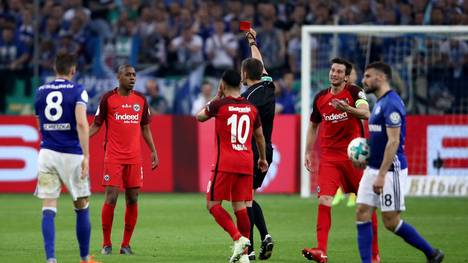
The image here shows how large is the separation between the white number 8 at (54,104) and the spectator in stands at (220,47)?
14.6 metres

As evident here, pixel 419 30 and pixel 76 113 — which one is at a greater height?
pixel 419 30

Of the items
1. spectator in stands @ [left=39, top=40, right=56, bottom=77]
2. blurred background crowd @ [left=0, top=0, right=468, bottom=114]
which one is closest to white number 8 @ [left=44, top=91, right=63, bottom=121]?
blurred background crowd @ [left=0, top=0, right=468, bottom=114]

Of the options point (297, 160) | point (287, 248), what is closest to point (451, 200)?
point (297, 160)

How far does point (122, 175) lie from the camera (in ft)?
45.5

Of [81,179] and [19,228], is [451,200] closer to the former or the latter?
[19,228]

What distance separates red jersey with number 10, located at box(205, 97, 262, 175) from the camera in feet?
39.3

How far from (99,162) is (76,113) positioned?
12486mm

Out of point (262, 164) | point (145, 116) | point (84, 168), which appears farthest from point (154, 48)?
point (84, 168)

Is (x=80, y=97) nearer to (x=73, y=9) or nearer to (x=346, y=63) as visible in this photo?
(x=346, y=63)

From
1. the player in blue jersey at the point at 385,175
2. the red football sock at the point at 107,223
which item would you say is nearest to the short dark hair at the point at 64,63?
the red football sock at the point at 107,223

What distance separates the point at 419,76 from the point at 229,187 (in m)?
12.8

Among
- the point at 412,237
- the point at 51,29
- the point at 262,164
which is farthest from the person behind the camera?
the point at 51,29

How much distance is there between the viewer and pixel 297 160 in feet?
77.1

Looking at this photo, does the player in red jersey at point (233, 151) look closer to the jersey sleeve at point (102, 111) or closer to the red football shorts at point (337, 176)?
the red football shorts at point (337, 176)
